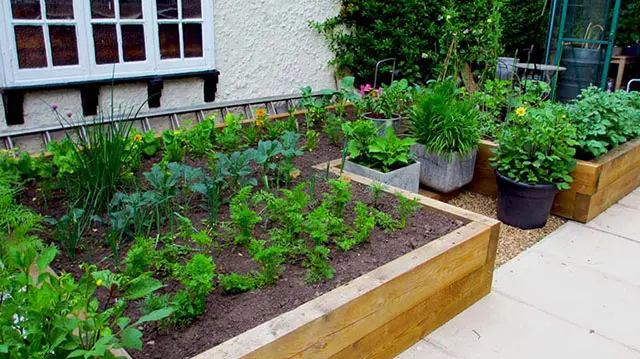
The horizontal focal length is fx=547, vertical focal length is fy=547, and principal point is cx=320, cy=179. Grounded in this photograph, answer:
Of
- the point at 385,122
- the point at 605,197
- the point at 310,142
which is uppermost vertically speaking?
Result: the point at 385,122

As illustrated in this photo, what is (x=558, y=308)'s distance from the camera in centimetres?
275

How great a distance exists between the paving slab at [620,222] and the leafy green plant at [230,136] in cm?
247

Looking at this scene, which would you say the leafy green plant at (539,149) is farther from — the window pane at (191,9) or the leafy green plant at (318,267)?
the window pane at (191,9)

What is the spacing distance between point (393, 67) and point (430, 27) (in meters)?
0.54

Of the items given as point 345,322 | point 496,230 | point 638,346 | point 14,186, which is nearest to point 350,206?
point 496,230

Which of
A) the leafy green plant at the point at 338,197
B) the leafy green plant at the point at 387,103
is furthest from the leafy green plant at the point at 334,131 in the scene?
the leafy green plant at the point at 338,197

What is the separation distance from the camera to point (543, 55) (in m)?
7.64

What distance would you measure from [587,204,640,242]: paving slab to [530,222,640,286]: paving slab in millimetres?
87

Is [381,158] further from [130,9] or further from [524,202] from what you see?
[130,9]

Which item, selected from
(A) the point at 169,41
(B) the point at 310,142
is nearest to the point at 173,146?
(B) the point at 310,142

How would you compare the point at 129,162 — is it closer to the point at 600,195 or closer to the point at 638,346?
the point at 638,346

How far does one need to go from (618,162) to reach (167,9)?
11.5ft

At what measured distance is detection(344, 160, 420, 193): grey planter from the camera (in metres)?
3.38

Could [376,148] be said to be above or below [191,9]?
below
